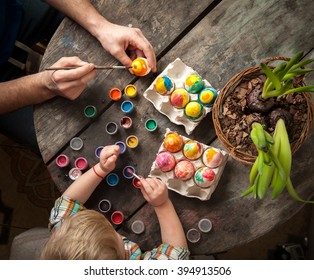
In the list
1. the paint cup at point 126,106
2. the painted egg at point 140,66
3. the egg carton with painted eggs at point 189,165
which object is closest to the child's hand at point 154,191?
the egg carton with painted eggs at point 189,165

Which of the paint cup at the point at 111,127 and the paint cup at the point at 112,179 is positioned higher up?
the paint cup at the point at 111,127

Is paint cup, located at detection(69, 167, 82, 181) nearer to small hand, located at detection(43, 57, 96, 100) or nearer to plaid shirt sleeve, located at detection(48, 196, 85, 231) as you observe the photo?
plaid shirt sleeve, located at detection(48, 196, 85, 231)

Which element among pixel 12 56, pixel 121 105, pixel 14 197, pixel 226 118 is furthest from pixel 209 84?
pixel 14 197

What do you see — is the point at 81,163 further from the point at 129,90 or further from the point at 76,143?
the point at 129,90

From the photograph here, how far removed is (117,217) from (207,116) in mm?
445

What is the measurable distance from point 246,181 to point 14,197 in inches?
51.3

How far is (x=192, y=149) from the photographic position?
116cm

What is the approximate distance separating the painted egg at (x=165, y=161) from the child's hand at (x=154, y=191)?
49 millimetres

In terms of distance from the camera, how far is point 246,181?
1197 mm

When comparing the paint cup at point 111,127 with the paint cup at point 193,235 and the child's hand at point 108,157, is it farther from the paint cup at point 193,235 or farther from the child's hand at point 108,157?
the paint cup at point 193,235

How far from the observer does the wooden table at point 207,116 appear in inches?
46.8

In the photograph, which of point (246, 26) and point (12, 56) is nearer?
point (246, 26)

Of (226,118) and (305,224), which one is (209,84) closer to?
(226,118)

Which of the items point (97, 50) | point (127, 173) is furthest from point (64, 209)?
point (97, 50)
